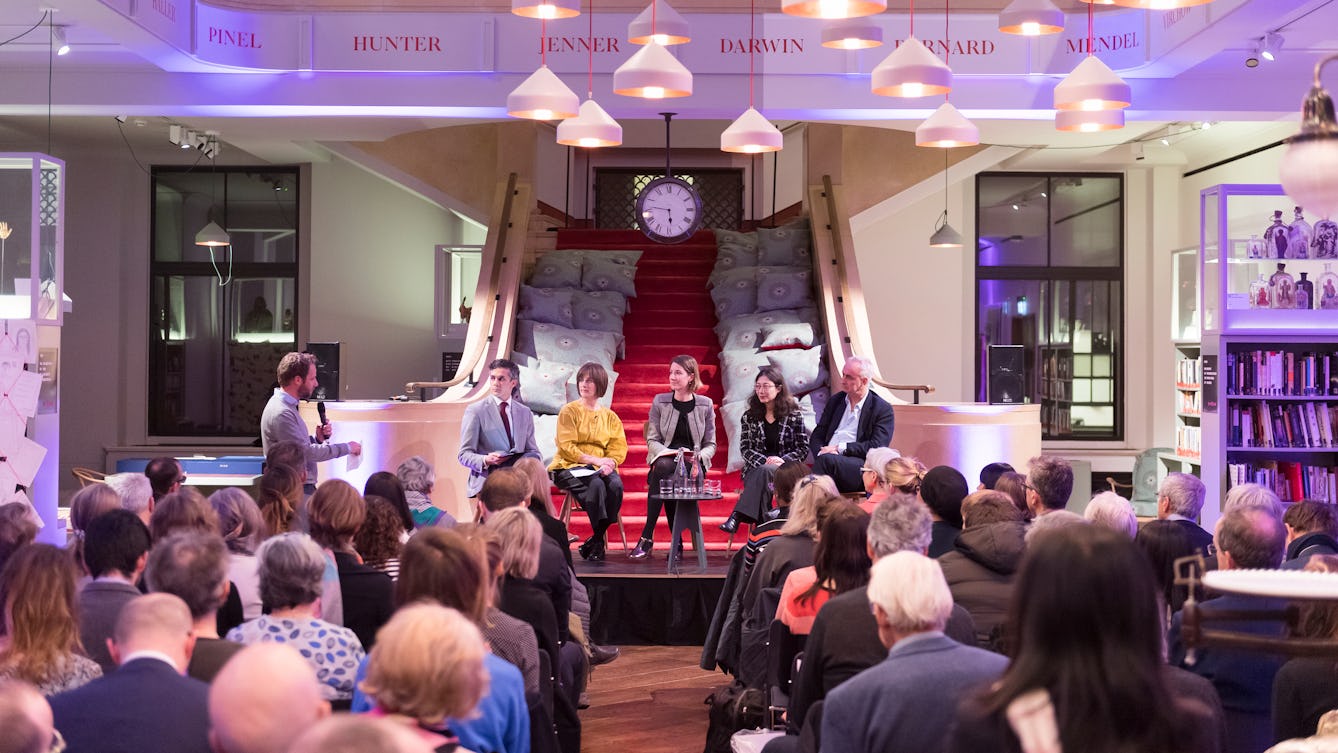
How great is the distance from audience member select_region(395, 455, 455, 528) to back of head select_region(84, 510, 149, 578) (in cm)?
197

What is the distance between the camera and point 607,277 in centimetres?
→ 1234

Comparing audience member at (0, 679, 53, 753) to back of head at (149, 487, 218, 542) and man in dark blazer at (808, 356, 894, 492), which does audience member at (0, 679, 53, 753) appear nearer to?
back of head at (149, 487, 218, 542)

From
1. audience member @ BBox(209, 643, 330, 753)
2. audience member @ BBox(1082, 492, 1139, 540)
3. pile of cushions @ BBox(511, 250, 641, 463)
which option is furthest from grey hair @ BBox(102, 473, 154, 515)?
pile of cushions @ BBox(511, 250, 641, 463)

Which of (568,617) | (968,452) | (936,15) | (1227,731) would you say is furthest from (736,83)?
(1227,731)

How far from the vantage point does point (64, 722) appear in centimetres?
260

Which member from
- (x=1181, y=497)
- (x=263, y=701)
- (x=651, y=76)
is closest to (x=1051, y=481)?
(x=1181, y=497)

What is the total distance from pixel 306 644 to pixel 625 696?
3449 mm

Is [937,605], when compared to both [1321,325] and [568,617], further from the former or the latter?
[1321,325]

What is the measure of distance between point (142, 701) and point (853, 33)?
4727 millimetres

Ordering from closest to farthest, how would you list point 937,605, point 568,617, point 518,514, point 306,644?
point 937,605
point 306,644
point 518,514
point 568,617

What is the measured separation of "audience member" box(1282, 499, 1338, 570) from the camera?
15.7 ft

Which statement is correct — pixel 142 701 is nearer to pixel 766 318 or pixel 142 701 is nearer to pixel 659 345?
pixel 766 318

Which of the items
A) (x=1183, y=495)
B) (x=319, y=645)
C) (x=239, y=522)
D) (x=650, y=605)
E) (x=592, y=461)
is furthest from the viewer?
(x=592, y=461)

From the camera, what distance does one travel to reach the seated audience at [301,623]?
3475mm
